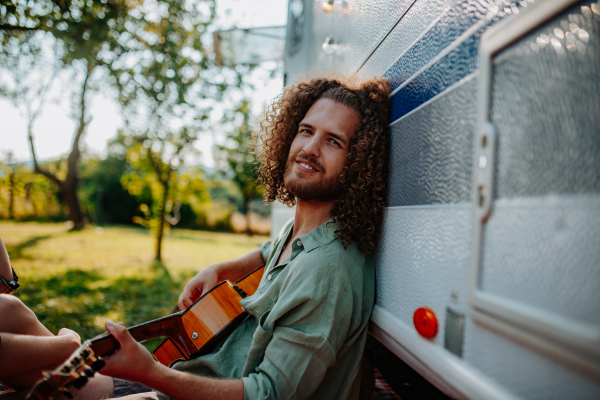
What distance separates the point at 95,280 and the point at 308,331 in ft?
20.8

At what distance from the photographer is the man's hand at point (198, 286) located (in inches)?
97.3

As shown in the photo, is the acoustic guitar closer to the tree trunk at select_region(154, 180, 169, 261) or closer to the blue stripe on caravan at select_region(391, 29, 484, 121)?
the blue stripe on caravan at select_region(391, 29, 484, 121)

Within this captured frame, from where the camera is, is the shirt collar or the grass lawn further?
the grass lawn

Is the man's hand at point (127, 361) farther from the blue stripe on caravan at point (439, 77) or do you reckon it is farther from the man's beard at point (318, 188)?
the blue stripe on caravan at point (439, 77)

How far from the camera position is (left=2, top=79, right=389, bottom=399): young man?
1358mm

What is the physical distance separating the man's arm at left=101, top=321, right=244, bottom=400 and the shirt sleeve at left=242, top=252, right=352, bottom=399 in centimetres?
9

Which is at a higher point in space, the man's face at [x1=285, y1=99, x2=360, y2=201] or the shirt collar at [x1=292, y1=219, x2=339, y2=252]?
the man's face at [x1=285, y1=99, x2=360, y2=201]

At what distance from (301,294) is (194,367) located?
2.42ft

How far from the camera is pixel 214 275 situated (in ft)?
8.36

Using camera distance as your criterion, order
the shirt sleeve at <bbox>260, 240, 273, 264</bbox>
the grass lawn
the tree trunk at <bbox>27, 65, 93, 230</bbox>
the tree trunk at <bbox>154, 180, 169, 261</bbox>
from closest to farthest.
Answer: the shirt sleeve at <bbox>260, 240, 273, 264</bbox> < the grass lawn < the tree trunk at <bbox>154, 180, 169, 261</bbox> < the tree trunk at <bbox>27, 65, 93, 230</bbox>

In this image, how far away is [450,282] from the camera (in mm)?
1076

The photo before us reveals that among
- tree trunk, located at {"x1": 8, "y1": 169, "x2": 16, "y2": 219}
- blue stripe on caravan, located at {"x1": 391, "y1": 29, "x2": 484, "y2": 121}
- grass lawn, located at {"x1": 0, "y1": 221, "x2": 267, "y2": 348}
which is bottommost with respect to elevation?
grass lawn, located at {"x1": 0, "y1": 221, "x2": 267, "y2": 348}

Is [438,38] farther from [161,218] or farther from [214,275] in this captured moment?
[161,218]

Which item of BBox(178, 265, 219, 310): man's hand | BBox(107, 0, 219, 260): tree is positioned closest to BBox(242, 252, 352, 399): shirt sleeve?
BBox(178, 265, 219, 310): man's hand
